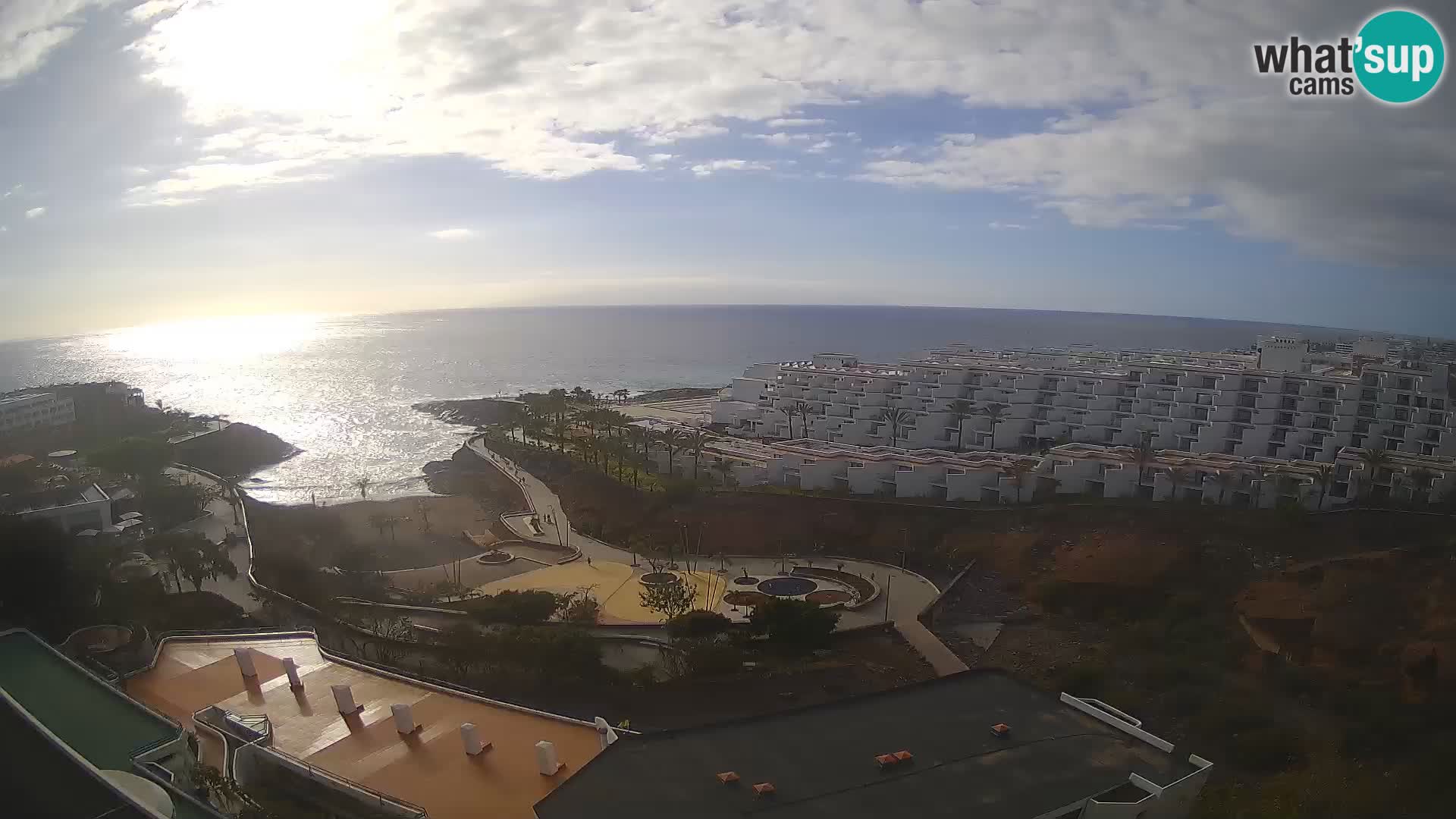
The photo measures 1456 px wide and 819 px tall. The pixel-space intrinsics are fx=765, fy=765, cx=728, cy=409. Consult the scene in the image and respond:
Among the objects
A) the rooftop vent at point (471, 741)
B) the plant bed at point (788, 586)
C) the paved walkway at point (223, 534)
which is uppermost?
the rooftop vent at point (471, 741)

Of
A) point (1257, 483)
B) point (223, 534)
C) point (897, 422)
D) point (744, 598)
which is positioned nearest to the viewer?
point (744, 598)

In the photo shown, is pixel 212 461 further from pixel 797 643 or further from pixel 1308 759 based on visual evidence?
pixel 1308 759

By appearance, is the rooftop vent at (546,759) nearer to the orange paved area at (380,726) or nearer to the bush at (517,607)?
the orange paved area at (380,726)

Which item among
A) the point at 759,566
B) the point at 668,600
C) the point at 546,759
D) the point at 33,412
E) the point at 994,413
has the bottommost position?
the point at 759,566

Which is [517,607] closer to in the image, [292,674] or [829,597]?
[292,674]

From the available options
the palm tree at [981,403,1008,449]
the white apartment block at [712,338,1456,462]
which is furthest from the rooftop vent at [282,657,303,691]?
the palm tree at [981,403,1008,449]

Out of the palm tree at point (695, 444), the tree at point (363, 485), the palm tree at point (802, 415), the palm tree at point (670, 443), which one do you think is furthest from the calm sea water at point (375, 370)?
the palm tree at point (802, 415)

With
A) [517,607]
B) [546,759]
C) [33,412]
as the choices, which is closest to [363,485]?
[33,412]
